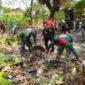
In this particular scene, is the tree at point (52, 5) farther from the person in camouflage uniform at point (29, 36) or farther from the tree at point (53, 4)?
the person in camouflage uniform at point (29, 36)

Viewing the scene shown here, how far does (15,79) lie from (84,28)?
8862mm

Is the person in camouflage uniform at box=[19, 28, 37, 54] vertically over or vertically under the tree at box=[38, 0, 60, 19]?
under

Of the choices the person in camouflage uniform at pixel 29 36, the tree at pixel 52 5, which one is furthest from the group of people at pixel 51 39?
the tree at pixel 52 5

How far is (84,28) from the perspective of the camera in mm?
19797

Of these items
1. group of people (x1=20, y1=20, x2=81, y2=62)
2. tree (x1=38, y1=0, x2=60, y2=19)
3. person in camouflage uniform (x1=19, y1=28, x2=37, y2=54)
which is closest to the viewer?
group of people (x1=20, y1=20, x2=81, y2=62)

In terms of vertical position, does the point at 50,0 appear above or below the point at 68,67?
above

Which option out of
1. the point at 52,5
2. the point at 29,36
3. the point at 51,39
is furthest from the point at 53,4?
the point at 51,39

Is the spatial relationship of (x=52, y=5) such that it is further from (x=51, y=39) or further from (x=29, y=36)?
(x=51, y=39)

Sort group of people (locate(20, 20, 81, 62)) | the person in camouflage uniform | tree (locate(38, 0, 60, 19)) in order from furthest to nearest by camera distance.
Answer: tree (locate(38, 0, 60, 19)) → the person in camouflage uniform → group of people (locate(20, 20, 81, 62))

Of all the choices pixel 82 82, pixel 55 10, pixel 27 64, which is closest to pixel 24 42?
pixel 27 64

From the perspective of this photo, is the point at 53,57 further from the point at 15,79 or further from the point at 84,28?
the point at 84,28

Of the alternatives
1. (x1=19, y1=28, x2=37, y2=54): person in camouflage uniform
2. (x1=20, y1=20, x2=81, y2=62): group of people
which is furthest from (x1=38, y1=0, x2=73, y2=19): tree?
(x1=19, y1=28, x2=37, y2=54): person in camouflage uniform

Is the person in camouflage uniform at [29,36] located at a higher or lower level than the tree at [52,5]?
lower

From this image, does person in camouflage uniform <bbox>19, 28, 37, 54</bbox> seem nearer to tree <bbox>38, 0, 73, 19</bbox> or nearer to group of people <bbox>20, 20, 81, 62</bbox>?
group of people <bbox>20, 20, 81, 62</bbox>
